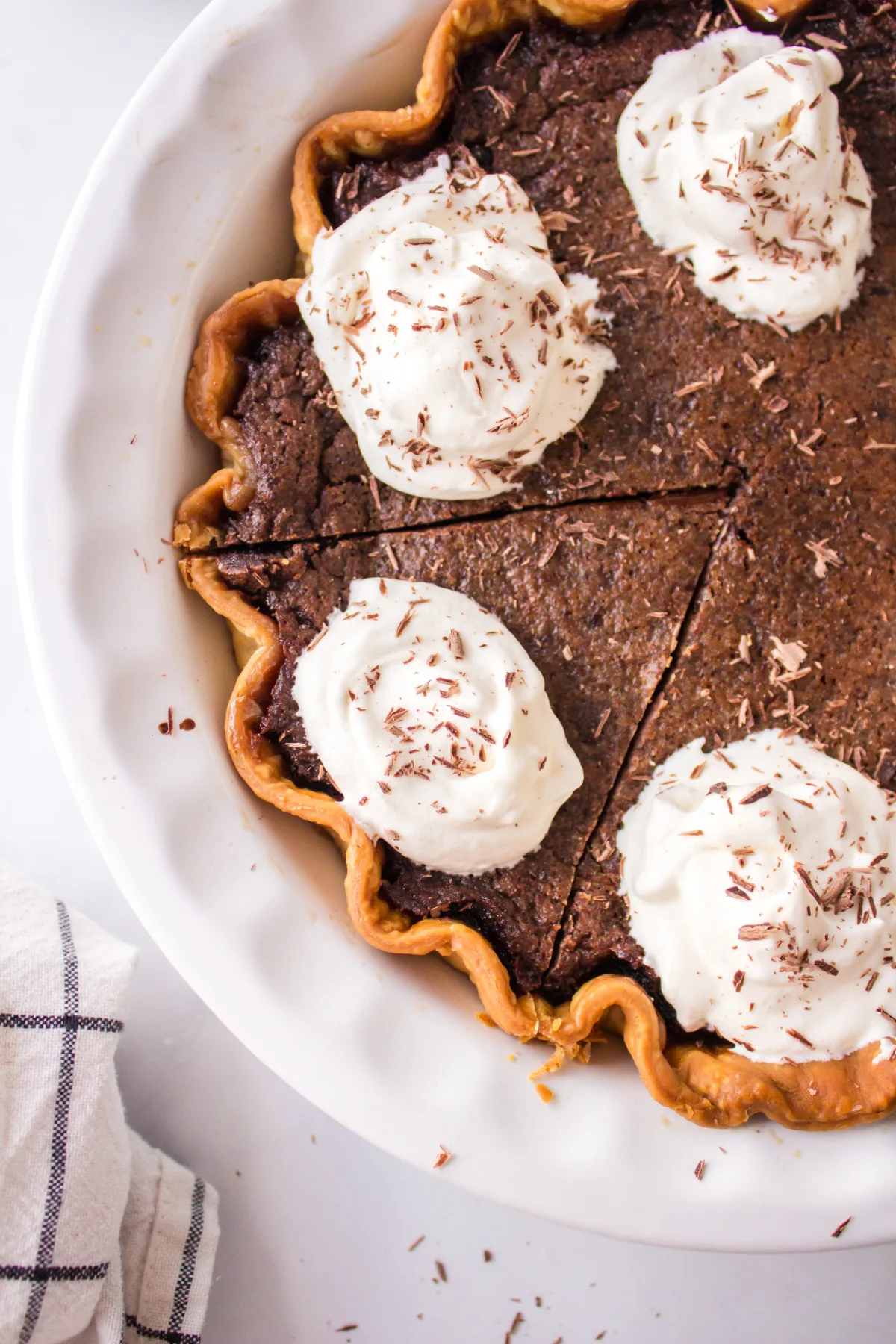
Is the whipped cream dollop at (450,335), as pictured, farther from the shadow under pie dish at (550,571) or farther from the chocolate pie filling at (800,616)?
the chocolate pie filling at (800,616)

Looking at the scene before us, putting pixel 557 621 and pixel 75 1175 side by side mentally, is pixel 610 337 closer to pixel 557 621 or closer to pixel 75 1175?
pixel 557 621

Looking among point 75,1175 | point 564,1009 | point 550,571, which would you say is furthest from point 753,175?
point 75,1175

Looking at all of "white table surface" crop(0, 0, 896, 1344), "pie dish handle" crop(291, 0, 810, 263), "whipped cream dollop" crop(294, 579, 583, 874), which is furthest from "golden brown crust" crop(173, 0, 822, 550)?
"white table surface" crop(0, 0, 896, 1344)

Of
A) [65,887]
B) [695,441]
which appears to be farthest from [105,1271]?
[695,441]

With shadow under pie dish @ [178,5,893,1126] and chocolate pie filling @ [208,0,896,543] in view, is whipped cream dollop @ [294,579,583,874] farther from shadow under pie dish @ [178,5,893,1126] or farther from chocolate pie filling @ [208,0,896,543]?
chocolate pie filling @ [208,0,896,543]

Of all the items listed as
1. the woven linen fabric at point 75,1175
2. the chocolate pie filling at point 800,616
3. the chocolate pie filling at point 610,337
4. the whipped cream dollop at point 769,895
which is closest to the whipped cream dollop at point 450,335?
the chocolate pie filling at point 610,337

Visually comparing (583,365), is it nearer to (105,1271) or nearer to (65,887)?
(65,887)
